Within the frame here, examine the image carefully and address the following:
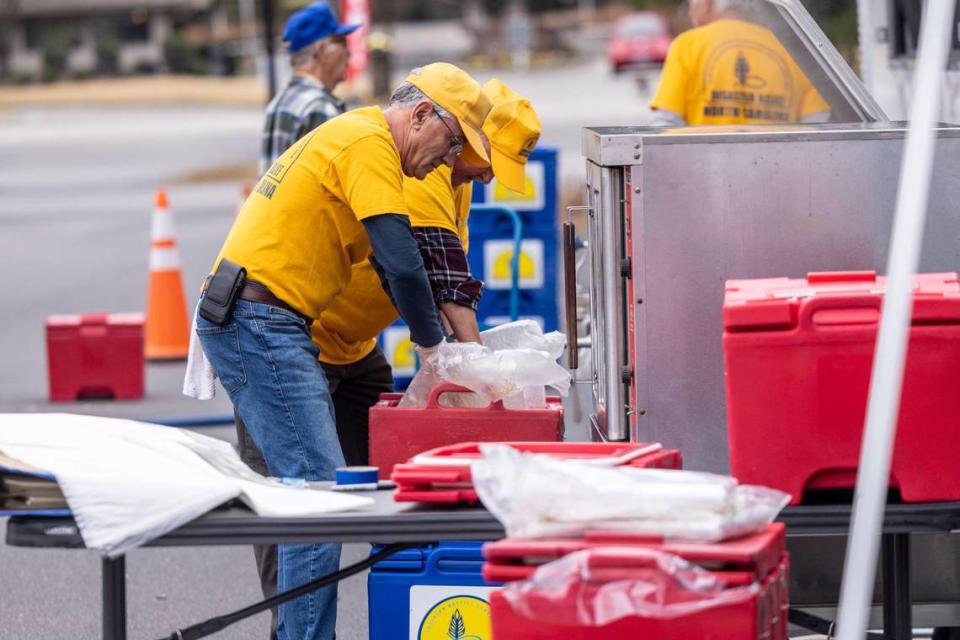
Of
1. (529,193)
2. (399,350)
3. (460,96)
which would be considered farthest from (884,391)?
(399,350)

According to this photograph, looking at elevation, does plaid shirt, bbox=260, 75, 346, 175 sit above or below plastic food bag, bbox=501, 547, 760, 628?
above

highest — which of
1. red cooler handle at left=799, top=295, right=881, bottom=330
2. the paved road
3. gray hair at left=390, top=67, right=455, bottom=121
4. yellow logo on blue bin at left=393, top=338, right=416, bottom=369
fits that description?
gray hair at left=390, top=67, right=455, bottom=121

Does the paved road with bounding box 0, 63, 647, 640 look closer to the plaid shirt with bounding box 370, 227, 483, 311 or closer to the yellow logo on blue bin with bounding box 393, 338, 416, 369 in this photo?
the yellow logo on blue bin with bounding box 393, 338, 416, 369

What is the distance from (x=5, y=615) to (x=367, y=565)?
9.32ft

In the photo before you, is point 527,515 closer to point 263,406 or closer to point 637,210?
point 637,210

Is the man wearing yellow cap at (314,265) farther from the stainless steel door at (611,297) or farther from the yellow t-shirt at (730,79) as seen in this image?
the yellow t-shirt at (730,79)

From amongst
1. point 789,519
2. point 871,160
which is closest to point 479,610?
point 789,519

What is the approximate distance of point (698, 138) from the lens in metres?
4.22

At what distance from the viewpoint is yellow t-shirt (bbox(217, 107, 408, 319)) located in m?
4.28

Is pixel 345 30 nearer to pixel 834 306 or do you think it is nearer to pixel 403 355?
pixel 403 355

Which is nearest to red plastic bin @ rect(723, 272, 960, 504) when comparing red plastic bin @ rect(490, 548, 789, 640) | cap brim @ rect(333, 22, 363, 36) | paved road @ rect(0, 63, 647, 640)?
red plastic bin @ rect(490, 548, 789, 640)

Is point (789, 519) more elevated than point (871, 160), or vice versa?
point (871, 160)

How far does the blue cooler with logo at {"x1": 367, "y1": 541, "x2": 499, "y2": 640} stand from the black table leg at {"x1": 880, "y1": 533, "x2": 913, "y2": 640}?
104cm

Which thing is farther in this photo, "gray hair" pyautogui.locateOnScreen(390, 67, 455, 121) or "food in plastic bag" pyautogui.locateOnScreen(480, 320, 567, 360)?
"food in plastic bag" pyautogui.locateOnScreen(480, 320, 567, 360)
